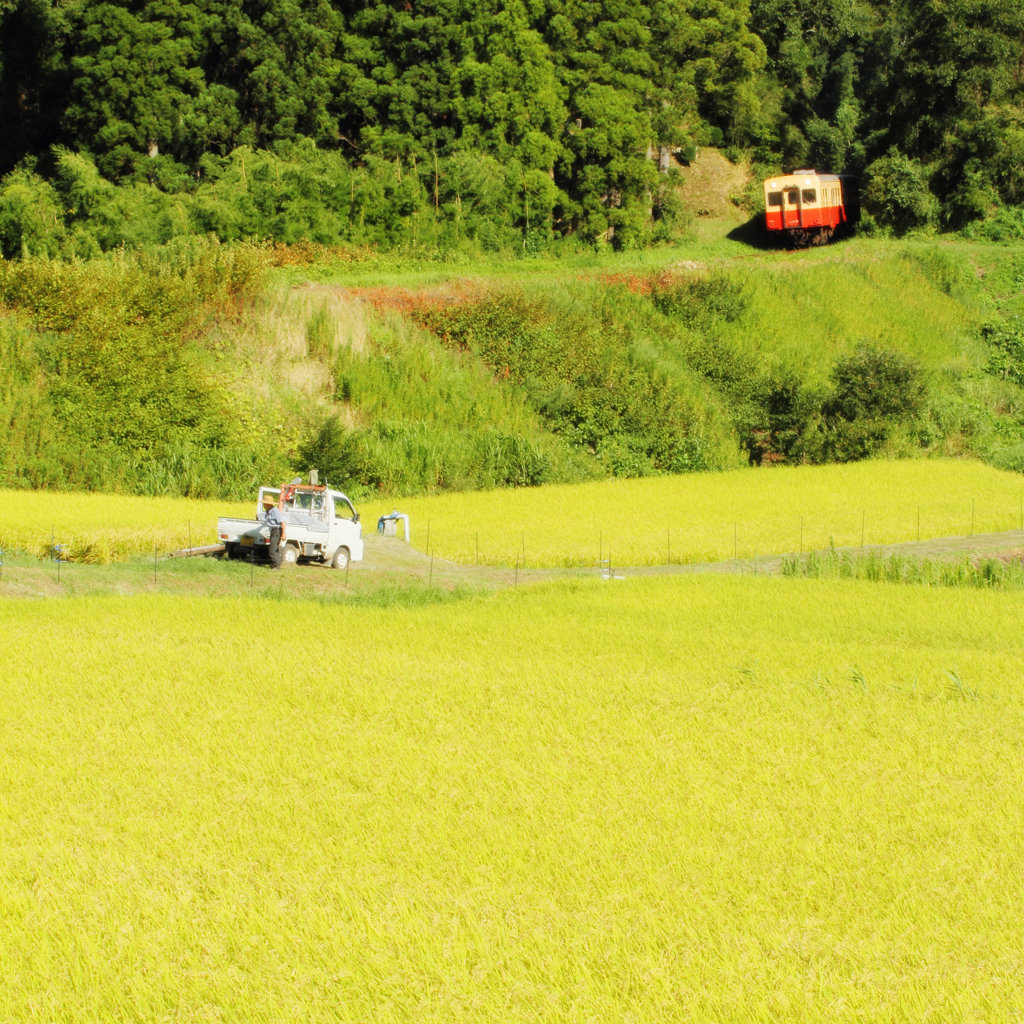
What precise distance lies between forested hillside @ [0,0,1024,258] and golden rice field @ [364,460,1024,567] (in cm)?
1714

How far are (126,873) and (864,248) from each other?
47.6 metres

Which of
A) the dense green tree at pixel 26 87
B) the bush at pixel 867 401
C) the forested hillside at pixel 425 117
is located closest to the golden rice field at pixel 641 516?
the bush at pixel 867 401

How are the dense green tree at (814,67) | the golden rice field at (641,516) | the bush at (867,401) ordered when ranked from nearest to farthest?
1. the golden rice field at (641,516)
2. the bush at (867,401)
3. the dense green tree at (814,67)

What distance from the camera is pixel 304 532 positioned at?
2116 centimetres

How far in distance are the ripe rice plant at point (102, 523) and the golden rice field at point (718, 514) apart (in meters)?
3.82

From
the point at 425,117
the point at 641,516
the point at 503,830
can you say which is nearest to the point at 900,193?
the point at 425,117

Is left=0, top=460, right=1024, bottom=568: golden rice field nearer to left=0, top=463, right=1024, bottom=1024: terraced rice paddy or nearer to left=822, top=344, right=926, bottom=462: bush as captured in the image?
left=822, top=344, right=926, bottom=462: bush

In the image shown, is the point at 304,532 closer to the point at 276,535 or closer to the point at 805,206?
the point at 276,535

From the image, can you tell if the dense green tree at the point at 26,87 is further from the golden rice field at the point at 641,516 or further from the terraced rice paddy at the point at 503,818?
the terraced rice paddy at the point at 503,818

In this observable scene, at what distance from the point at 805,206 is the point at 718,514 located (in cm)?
2569

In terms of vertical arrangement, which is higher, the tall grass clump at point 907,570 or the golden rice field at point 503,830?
the tall grass clump at point 907,570

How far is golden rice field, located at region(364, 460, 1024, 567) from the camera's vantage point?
24.7m

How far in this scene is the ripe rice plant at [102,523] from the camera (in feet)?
71.2

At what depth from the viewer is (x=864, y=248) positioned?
5147cm
